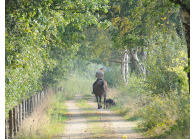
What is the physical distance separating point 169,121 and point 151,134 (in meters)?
1.09

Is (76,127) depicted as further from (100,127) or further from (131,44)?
(131,44)

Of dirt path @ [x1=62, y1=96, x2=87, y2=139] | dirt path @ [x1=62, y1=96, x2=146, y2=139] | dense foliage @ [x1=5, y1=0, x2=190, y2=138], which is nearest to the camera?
dense foliage @ [x1=5, y1=0, x2=190, y2=138]

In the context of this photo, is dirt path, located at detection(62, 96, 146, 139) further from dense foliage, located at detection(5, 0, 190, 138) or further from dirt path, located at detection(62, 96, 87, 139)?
dense foliage, located at detection(5, 0, 190, 138)

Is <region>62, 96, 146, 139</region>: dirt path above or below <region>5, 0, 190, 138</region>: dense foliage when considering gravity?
below

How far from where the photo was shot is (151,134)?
39.6ft

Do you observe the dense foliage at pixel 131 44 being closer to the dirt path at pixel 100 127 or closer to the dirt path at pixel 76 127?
the dirt path at pixel 100 127

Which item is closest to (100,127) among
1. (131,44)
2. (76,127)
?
(76,127)

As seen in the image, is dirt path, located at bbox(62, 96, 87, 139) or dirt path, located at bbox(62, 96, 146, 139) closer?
dirt path, located at bbox(62, 96, 146, 139)

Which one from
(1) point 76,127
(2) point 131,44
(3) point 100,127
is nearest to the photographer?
(3) point 100,127

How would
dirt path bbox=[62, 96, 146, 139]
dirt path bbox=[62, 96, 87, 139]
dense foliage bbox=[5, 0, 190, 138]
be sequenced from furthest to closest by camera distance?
dirt path bbox=[62, 96, 87, 139] < dirt path bbox=[62, 96, 146, 139] < dense foliage bbox=[5, 0, 190, 138]

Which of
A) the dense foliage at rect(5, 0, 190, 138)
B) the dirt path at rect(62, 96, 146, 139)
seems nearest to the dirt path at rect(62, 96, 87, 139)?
the dirt path at rect(62, 96, 146, 139)

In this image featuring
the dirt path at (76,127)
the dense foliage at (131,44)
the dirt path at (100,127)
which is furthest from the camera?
the dirt path at (76,127)

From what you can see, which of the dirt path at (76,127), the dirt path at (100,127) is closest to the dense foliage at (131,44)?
the dirt path at (100,127)
